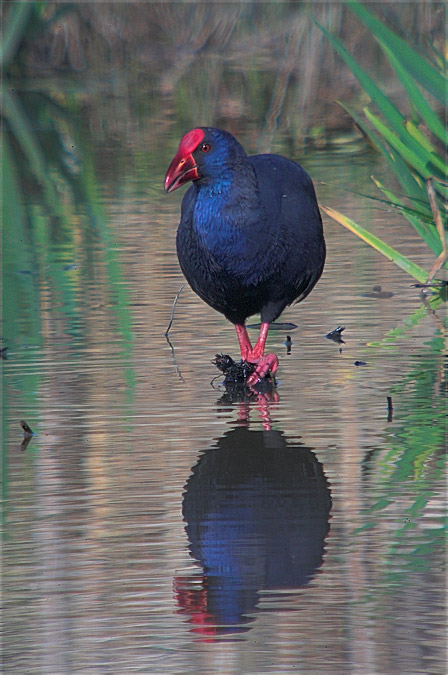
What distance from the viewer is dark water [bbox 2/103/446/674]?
2754 mm

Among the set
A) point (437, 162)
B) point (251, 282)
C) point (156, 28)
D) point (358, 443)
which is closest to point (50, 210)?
point (437, 162)

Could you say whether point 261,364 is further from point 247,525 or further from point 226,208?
point 247,525

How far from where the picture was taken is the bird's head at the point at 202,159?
16.2 feet

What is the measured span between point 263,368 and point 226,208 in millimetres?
583

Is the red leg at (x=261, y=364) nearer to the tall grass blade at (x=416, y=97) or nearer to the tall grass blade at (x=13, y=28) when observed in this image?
the tall grass blade at (x=416, y=97)

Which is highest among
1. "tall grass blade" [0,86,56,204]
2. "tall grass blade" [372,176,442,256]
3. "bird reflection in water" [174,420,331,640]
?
"tall grass blade" [372,176,442,256]

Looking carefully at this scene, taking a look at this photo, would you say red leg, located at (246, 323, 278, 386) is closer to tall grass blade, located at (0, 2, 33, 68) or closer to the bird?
the bird

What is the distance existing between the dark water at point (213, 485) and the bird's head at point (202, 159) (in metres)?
0.67

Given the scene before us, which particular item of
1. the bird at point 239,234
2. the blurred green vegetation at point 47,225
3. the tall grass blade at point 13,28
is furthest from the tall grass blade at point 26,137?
the bird at point 239,234

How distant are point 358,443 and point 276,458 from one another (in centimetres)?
26

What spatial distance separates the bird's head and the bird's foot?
2.21 ft

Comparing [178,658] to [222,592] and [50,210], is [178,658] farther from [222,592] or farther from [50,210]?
[50,210]

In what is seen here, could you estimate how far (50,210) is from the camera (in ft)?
27.2

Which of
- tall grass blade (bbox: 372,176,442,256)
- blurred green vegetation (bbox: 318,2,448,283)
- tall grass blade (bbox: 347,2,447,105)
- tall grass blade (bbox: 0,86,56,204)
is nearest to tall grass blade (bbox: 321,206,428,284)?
blurred green vegetation (bbox: 318,2,448,283)
